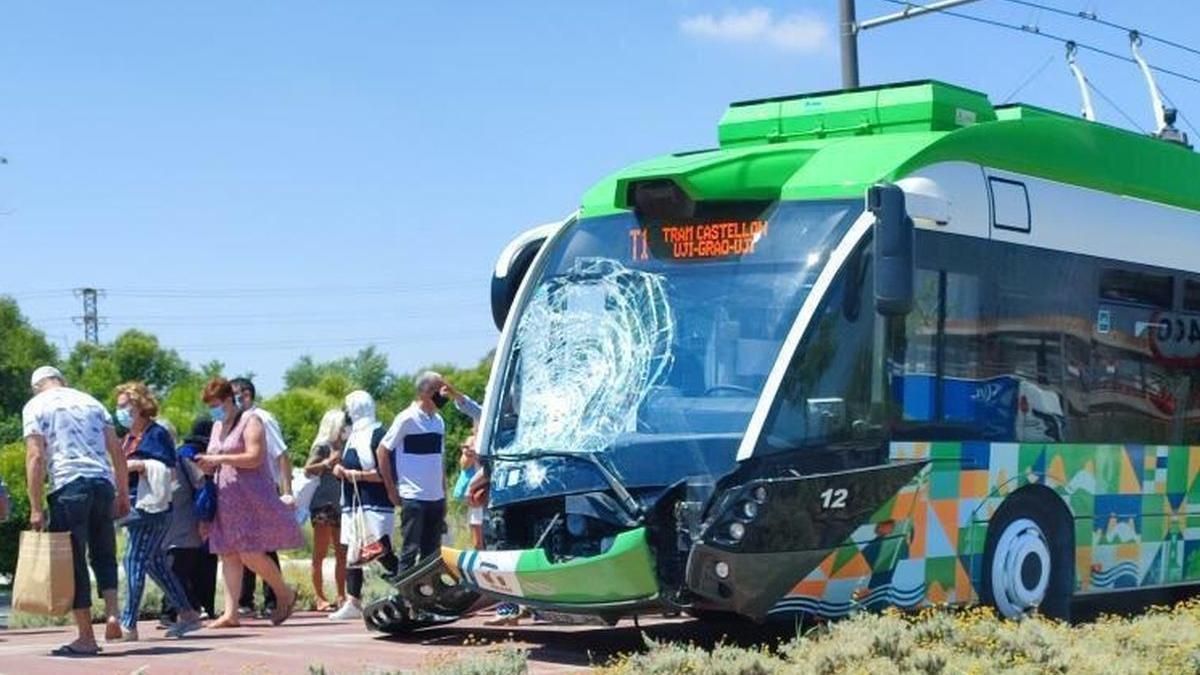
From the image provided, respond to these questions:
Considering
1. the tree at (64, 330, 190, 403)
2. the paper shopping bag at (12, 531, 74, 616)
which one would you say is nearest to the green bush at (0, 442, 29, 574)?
the paper shopping bag at (12, 531, 74, 616)

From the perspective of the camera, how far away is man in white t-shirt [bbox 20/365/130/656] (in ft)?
40.0

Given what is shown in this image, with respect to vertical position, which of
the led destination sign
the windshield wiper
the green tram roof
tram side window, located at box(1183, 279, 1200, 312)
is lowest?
the windshield wiper

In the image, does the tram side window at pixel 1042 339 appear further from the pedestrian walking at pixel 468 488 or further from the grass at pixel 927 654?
the pedestrian walking at pixel 468 488

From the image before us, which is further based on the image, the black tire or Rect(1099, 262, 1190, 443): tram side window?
Rect(1099, 262, 1190, 443): tram side window

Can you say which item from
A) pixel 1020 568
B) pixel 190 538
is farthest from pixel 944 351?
pixel 190 538

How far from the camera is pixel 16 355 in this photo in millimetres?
56781

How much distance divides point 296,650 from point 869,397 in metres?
4.22

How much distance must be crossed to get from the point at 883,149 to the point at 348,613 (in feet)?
21.0

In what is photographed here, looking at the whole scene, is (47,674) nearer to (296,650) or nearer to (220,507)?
(296,650)

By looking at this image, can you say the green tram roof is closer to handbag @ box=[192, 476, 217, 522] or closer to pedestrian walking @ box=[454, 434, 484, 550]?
pedestrian walking @ box=[454, 434, 484, 550]

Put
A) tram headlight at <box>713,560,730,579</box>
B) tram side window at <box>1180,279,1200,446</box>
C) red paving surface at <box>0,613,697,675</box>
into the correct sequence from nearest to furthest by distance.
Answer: tram headlight at <box>713,560,730,579</box>, red paving surface at <box>0,613,697,675</box>, tram side window at <box>1180,279,1200,446</box>

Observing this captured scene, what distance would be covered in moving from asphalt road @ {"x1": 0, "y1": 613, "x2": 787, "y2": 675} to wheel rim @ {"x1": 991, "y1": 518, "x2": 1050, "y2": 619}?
1657 mm

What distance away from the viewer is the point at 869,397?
11328mm

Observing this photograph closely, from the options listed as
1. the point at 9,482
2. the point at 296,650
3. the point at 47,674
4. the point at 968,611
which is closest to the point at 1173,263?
the point at 968,611
